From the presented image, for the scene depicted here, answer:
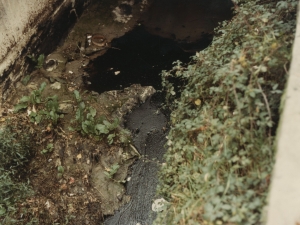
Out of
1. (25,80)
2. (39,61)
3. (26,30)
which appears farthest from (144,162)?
(26,30)

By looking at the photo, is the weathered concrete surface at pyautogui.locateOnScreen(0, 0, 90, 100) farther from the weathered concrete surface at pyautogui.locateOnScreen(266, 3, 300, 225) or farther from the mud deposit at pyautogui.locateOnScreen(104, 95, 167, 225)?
the weathered concrete surface at pyautogui.locateOnScreen(266, 3, 300, 225)

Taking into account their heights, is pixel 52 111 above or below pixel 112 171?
above

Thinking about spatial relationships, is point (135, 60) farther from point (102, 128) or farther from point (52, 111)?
point (52, 111)

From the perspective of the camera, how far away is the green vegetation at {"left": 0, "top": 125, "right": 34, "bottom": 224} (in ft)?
13.4

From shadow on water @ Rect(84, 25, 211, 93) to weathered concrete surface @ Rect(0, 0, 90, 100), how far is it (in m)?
1.07

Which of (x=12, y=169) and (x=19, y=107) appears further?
(x=19, y=107)

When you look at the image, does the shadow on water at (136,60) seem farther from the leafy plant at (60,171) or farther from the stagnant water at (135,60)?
the leafy plant at (60,171)

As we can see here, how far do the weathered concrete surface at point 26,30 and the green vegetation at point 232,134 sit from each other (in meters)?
3.08

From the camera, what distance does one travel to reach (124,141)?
509 cm

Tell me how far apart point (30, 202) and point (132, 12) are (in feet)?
17.1

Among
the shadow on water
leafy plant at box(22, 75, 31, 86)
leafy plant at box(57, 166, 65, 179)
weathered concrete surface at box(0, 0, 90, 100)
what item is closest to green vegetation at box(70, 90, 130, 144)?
leafy plant at box(57, 166, 65, 179)

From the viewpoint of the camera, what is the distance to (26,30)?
559 cm

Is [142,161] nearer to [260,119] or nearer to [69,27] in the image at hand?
[260,119]

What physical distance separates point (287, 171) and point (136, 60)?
458 centimetres
